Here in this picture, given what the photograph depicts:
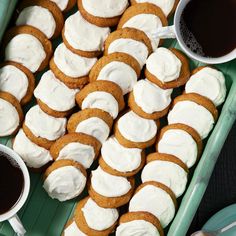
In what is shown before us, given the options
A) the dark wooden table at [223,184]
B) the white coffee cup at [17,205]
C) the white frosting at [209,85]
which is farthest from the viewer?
the dark wooden table at [223,184]

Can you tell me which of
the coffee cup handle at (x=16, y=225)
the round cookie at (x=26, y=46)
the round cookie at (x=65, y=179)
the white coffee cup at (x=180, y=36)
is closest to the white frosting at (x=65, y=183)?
the round cookie at (x=65, y=179)

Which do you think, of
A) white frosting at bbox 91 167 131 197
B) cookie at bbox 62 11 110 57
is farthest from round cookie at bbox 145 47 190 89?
white frosting at bbox 91 167 131 197

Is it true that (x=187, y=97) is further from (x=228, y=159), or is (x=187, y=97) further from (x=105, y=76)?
(x=228, y=159)

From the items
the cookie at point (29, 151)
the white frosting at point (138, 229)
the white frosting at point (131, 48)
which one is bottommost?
the white frosting at point (138, 229)

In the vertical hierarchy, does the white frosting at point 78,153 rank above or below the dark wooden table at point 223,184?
above

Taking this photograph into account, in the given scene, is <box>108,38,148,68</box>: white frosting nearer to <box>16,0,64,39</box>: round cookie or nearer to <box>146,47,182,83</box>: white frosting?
<box>146,47,182,83</box>: white frosting

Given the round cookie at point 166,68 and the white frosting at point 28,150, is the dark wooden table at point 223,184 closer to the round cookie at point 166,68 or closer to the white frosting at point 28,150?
the round cookie at point 166,68

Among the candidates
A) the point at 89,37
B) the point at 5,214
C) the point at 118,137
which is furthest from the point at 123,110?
the point at 5,214

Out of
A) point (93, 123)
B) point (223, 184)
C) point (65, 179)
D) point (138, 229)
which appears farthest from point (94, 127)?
point (223, 184)
